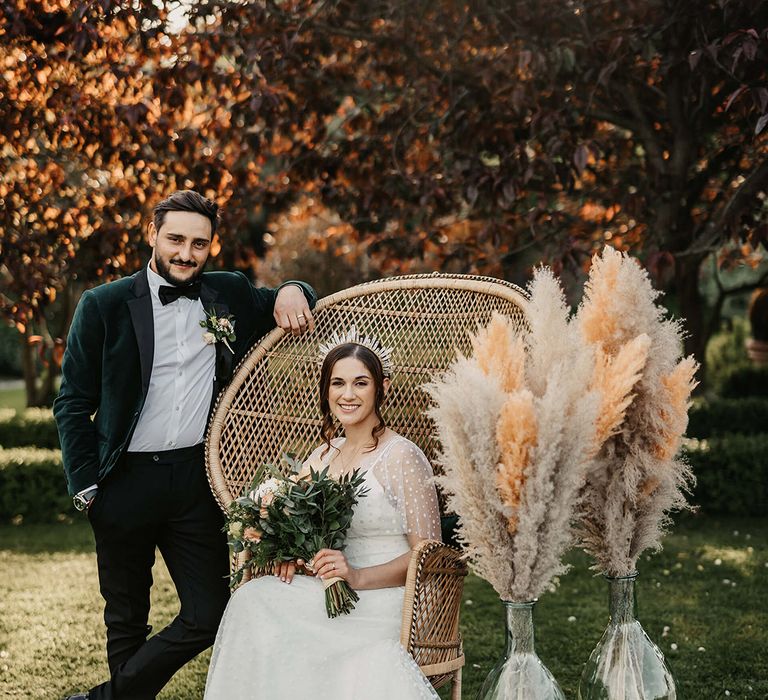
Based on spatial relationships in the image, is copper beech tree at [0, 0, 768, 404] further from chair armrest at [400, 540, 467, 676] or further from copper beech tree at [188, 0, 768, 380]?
chair armrest at [400, 540, 467, 676]

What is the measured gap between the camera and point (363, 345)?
323 centimetres

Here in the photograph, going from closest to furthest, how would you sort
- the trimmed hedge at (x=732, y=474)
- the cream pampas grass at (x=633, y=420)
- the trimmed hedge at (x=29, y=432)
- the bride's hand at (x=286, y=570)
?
the cream pampas grass at (x=633, y=420) < the bride's hand at (x=286, y=570) < the trimmed hedge at (x=732, y=474) < the trimmed hedge at (x=29, y=432)

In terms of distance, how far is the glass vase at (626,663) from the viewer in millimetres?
2432

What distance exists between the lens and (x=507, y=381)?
6.98 feet

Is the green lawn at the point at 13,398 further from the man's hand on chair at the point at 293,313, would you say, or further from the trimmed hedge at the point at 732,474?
the man's hand on chair at the point at 293,313

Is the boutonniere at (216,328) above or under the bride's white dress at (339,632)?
above

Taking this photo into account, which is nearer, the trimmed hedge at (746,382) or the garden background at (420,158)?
the garden background at (420,158)

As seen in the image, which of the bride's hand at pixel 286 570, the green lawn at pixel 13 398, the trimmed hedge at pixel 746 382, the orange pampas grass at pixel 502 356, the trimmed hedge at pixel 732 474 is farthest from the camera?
the green lawn at pixel 13 398

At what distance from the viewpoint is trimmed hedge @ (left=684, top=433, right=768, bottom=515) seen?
21.5ft

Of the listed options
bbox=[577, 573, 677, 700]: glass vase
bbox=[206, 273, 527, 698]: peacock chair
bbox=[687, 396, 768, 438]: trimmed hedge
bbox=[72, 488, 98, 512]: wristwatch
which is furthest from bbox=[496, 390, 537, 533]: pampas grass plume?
bbox=[687, 396, 768, 438]: trimmed hedge

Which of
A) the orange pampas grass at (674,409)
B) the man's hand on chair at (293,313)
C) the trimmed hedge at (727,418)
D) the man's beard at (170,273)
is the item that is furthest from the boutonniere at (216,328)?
the trimmed hedge at (727,418)

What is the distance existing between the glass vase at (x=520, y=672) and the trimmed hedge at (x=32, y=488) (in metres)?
5.18

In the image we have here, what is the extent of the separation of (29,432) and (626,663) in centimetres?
685

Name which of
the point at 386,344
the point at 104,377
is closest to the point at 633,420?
the point at 386,344
